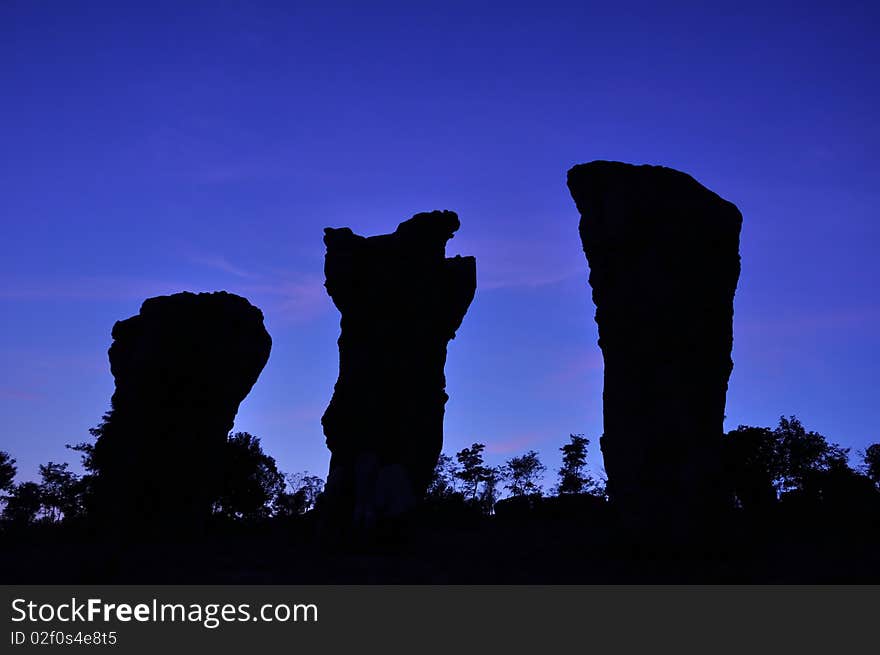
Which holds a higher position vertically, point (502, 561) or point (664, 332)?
point (664, 332)

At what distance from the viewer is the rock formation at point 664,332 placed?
13430 mm

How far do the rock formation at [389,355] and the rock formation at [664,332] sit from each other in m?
4.49

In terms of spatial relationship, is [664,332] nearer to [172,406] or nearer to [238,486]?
[172,406]

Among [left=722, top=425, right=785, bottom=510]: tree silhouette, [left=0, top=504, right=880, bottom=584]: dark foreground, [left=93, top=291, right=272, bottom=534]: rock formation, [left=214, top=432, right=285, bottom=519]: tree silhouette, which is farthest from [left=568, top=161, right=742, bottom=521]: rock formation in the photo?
[left=214, top=432, right=285, bottom=519]: tree silhouette

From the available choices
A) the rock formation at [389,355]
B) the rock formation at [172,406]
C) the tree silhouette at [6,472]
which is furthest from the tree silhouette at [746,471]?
the tree silhouette at [6,472]

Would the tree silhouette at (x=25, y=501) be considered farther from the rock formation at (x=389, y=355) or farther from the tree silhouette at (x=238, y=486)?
the rock formation at (x=389, y=355)

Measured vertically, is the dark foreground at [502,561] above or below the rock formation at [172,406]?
below

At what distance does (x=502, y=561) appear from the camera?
1355 cm

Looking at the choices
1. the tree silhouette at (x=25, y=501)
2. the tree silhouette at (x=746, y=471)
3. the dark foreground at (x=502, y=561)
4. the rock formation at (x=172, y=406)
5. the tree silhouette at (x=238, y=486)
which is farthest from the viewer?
the tree silhouette at (x=25, y=501)

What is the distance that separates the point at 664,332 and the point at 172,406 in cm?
1672

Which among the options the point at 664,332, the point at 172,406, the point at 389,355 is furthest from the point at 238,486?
the point at 664,332

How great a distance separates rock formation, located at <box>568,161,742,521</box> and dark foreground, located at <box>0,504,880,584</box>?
1.04 meters
